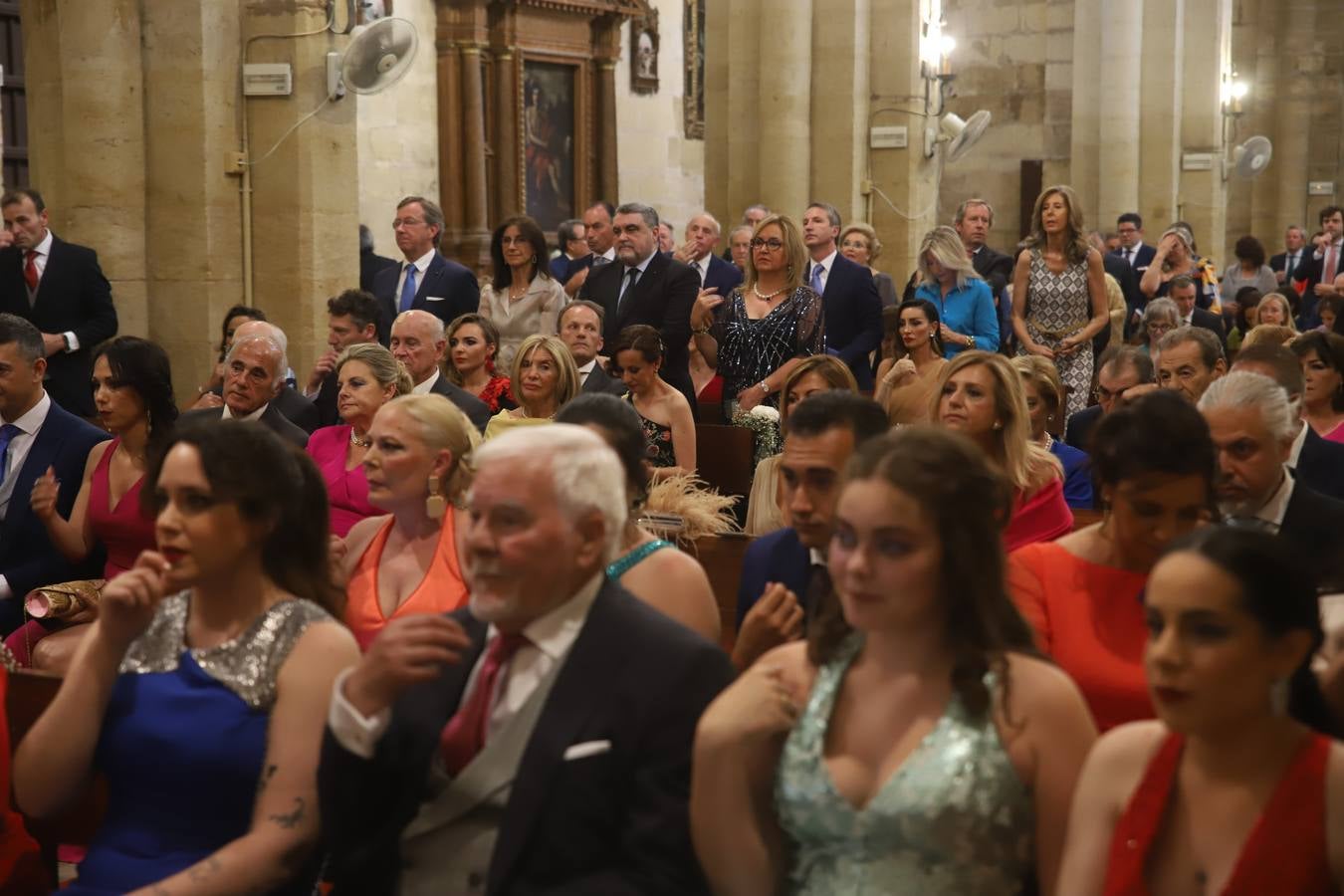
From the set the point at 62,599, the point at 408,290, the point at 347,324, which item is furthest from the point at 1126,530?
the point at 408,290

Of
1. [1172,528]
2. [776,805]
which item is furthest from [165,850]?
[1172,528]

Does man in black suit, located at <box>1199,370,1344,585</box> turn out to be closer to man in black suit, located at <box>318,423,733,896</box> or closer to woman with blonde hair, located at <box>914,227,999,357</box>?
man in black suit, located at <box>318,423,733,896</box>

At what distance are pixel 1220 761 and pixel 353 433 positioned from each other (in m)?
4.24

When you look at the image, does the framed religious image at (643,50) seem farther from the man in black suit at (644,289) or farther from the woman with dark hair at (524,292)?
the woman with dark hair at (524,292)

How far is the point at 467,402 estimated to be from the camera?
24.0 feet

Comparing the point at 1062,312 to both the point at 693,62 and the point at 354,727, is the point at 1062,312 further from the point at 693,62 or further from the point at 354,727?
the point at 693,62

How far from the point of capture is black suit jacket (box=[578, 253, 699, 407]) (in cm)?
921

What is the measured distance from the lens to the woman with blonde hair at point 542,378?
284 inches

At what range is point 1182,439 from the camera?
11.8ft

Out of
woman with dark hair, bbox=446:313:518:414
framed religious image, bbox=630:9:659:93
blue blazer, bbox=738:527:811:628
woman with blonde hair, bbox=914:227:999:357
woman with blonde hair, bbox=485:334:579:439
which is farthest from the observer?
framed religious image, bbox=630:9:659:93

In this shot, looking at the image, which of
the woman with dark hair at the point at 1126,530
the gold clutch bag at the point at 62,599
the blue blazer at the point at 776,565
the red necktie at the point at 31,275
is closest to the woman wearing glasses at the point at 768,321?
the red necktie at the point at 31,275

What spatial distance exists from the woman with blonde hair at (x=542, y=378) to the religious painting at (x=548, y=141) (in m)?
8.55

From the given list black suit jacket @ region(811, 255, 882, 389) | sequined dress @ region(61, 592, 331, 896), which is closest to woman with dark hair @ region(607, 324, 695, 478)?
black suit jacket @ region(811, 255, 882, 389)

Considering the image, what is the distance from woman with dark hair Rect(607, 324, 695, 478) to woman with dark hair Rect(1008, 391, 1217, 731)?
12.5 ft
